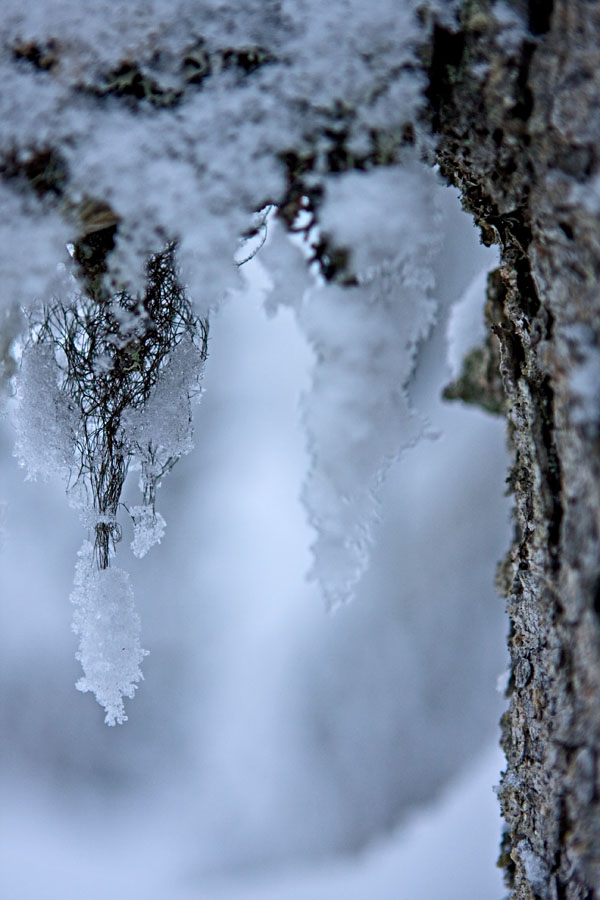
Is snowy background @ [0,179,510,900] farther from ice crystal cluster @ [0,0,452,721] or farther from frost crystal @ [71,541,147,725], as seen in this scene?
ice crystal cluster @ [0,0,452,721]

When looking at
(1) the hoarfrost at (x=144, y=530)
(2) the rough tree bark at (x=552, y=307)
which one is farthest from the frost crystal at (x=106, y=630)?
(2) the rough tree bark at (x=552, y=307)

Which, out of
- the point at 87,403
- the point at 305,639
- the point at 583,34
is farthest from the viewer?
the point at 305,639

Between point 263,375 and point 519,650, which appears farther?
point 263,375

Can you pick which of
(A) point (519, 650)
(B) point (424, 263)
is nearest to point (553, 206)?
(B) point (424, 263)

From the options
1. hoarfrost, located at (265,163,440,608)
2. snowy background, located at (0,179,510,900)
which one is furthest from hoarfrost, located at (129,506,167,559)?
snowy background, located at (0,179,510,900)

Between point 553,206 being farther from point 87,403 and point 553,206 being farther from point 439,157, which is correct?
point 87,403

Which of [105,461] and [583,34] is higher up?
[583,34]
